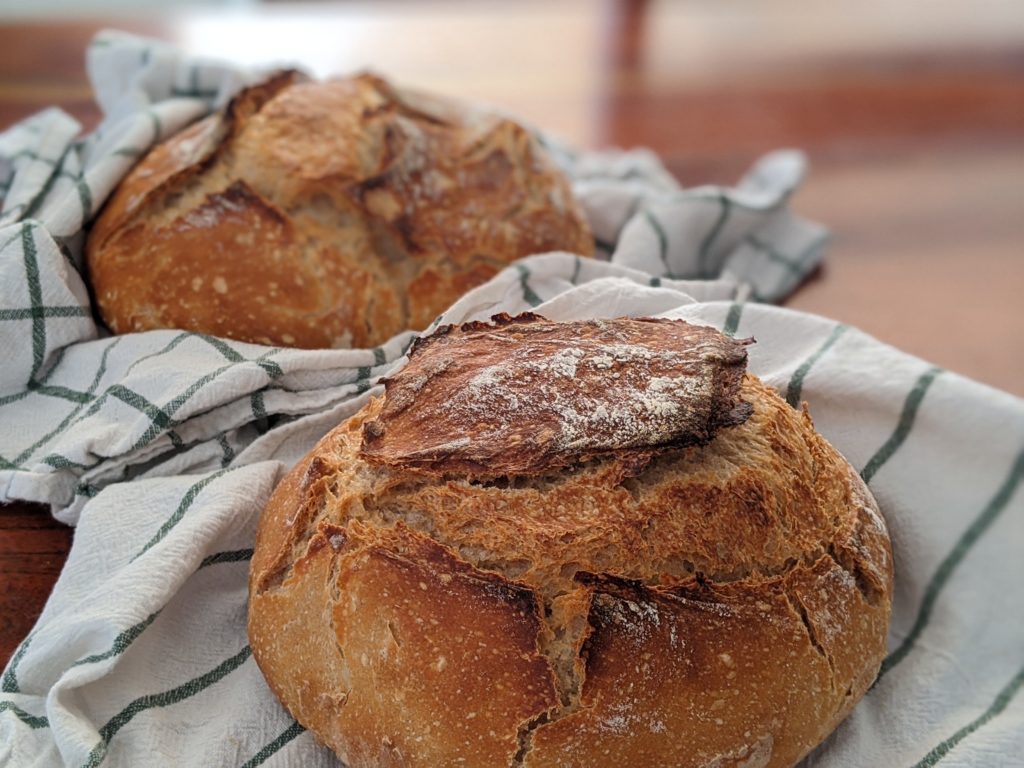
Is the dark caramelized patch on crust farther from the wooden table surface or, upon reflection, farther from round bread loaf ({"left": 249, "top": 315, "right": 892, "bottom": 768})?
the wooden table surface

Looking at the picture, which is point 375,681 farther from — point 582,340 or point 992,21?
point 992,21

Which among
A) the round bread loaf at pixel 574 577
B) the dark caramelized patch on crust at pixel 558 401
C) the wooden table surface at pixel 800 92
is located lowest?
the wooden table surface at pixel 800 92

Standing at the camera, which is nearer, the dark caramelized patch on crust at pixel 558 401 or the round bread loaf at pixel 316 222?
the dark caramelized patch on crust at pixel 558 401

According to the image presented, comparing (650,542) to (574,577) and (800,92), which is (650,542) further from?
(800,92)

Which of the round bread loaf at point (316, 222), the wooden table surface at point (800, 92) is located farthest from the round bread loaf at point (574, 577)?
the wooden table surface at point (800, 92)

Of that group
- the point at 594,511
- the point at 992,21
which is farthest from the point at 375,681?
the point at 992,21

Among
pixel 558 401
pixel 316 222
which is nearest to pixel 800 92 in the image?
pixel 316 222

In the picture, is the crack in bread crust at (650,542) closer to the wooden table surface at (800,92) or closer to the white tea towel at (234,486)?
the white tea towel at (234,486)

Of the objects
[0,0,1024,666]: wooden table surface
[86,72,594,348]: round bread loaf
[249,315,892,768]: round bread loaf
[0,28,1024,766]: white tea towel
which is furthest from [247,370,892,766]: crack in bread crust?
[0,0,1024,666]: wooden table surface
